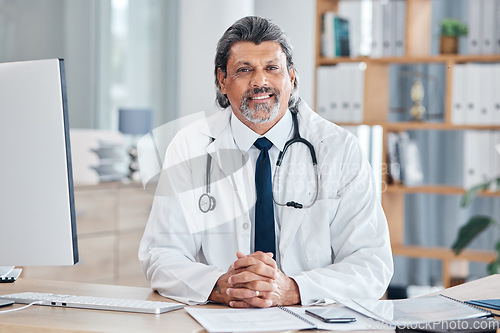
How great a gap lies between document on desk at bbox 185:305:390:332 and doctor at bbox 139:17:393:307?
311 mm

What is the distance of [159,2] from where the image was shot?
17.2 ft

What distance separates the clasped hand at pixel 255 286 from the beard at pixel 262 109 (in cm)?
49

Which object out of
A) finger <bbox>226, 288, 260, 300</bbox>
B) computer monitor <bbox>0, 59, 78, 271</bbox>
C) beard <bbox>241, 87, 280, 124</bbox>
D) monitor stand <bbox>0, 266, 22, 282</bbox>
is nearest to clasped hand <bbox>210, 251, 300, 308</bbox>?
finger <bbox>226, 288, 260, 300</bbox>

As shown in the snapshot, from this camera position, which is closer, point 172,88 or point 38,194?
point 38,194

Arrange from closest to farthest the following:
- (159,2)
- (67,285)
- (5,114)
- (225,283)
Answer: (5,114)
(225,283)
(67,285)
(159,2)

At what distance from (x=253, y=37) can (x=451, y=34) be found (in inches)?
86.4

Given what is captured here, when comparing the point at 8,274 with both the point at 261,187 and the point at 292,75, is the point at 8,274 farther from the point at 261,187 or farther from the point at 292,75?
the point at 292,75

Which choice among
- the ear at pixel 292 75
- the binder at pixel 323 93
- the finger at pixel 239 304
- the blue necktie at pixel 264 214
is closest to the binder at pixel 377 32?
the binder at pixel 323 93

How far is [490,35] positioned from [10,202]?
3.02 m

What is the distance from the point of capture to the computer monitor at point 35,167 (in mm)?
1489

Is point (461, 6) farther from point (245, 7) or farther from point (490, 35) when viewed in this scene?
point (245, 7)

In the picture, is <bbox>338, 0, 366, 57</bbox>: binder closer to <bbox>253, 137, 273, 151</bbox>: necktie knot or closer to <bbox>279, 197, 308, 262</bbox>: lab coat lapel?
<bbox>253, 137, 273, 151</bbox>: necktie knot

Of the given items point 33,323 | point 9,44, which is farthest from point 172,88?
point 33,323

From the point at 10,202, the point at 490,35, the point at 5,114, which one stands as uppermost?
the point at 490,35
